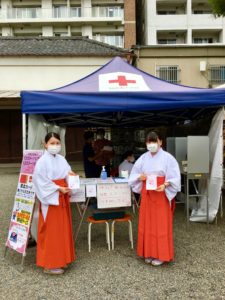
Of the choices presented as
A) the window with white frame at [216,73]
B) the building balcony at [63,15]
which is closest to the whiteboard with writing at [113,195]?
the window with white frame at [216,73]

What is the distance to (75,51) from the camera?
49.3 ft

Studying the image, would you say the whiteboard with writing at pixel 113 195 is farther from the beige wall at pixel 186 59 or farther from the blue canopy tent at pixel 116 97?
the beige wall at pixel 186 59

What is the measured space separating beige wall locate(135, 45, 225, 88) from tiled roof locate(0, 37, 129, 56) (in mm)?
1176

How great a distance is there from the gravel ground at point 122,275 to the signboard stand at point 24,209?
0.27m

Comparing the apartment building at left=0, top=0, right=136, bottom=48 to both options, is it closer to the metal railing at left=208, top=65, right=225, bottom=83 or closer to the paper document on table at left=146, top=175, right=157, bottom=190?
the metal railing at left=208, top=65, right=225, bottom=83

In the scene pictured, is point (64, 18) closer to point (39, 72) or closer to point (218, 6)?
point (39, 72)

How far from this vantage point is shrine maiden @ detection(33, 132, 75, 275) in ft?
11.7

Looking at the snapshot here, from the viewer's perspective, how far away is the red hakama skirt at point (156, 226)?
3775 mm

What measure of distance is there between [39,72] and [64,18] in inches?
584

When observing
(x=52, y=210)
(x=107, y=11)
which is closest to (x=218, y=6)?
(x=52, y=210)

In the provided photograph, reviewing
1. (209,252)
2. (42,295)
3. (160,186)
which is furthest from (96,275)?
(209,252)

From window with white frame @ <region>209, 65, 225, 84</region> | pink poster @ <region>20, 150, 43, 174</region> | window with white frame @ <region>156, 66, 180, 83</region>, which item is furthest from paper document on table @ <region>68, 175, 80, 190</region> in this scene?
window with white frame @ <region>209, 65, 225, 84</region>

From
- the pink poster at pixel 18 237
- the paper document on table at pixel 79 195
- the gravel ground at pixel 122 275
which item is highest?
the paper document on table at pixel 79 195

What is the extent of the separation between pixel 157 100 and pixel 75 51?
11373 mm
